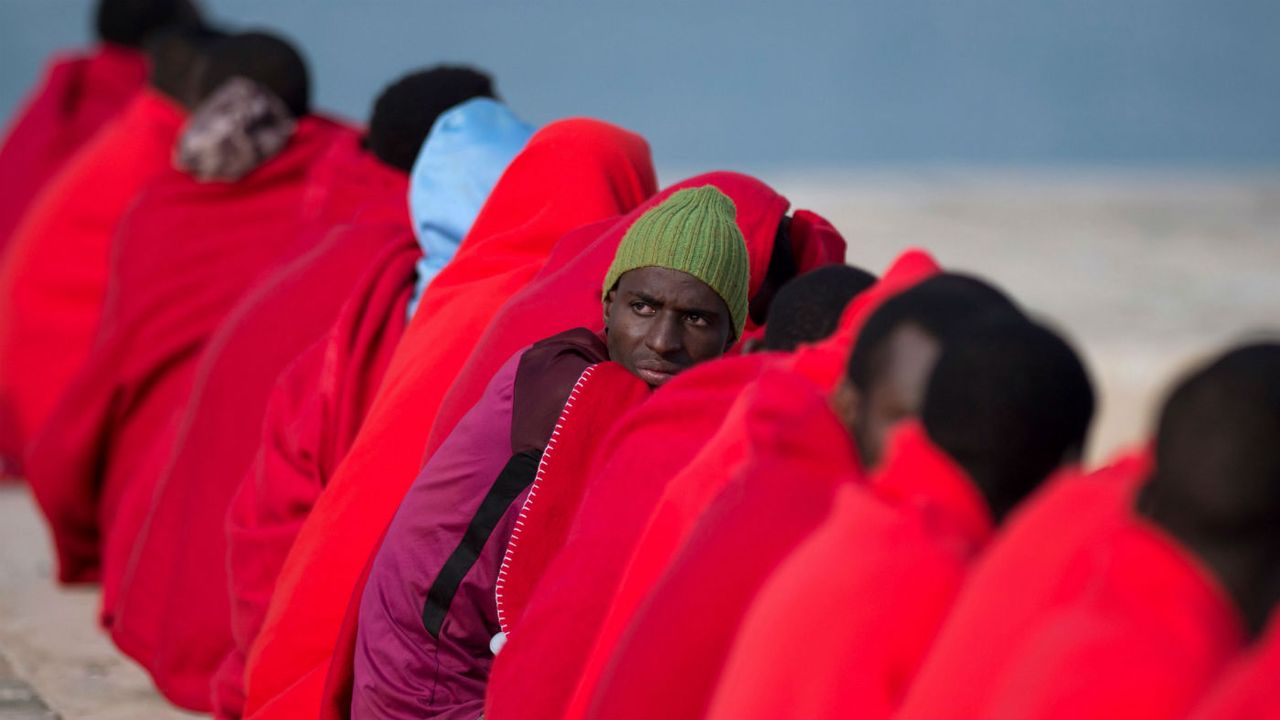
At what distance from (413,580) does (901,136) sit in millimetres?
29236

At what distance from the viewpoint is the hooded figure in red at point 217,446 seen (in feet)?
15.4

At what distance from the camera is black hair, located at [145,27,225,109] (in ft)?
21.8

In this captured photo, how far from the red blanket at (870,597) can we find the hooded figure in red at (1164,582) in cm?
14

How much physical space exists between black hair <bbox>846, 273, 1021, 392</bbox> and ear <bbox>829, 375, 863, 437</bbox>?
0.09 feet

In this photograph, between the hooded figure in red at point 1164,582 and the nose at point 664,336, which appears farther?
the nose at point 664,336

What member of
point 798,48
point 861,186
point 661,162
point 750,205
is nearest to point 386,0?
point 798,48

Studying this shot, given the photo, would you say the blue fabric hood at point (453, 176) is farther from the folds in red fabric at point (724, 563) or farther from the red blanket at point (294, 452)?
the folds in red fabric at point (724, 563)

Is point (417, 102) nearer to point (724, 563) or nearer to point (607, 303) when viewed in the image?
point (607, 303)

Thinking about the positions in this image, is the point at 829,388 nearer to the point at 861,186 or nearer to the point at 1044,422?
the point at 1044,422

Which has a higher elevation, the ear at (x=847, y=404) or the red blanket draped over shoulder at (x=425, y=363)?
the ear at (x=847, y=404)

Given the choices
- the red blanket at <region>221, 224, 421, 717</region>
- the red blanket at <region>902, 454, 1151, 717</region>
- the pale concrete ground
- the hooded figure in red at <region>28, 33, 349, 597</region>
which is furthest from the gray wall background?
the red blanket at <region>902, 454, 1151, 717</region>

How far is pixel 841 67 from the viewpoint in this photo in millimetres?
35656

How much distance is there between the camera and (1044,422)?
7.49 feet

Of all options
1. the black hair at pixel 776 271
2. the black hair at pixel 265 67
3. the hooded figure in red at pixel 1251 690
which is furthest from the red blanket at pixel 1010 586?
the black hair at pixel 265 67
